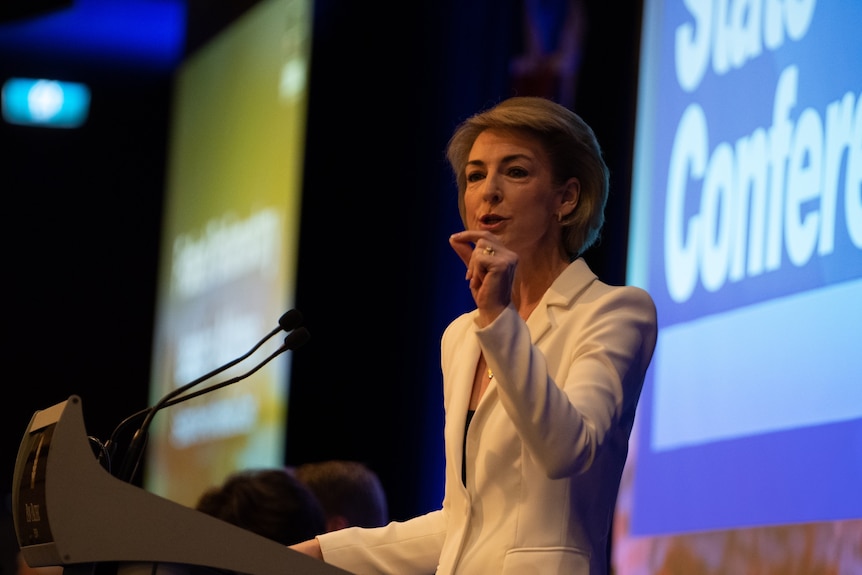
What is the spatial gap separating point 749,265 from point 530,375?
1.43 metres

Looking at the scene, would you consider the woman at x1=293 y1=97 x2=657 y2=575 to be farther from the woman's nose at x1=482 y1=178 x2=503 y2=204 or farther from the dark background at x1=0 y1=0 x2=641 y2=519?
the dark background at x1=0 y1=0 x2=641 y2=519

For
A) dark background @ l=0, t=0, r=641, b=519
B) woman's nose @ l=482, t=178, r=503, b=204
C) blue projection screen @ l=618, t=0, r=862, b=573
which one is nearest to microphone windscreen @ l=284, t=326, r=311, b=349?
woman's nose @ l=482, t=178, r=503, b=204

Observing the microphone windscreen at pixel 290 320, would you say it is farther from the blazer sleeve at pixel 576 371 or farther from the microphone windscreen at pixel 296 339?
the blazer sleeve at pixel 576 371

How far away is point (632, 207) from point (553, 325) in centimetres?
169

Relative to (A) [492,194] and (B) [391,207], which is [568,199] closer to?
(A) [492,194]

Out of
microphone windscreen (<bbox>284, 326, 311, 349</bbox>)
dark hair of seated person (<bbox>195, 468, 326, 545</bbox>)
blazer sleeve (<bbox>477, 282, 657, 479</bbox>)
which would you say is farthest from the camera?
dark hair of seated person (<bbox>195, 468, 326, 545</bbox>)

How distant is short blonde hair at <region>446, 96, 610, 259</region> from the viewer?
2.14m

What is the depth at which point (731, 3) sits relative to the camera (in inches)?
127

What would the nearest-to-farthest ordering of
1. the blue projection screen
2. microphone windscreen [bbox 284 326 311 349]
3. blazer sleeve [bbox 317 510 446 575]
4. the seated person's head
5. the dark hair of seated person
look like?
microphone windscreen [bbox 284 326 311 349] → blazer sleeve [bbox 317 510 446 575] → the blue projection screen → the dark hair of seated person → the seated person's head

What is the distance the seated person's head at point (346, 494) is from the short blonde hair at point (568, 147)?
6.29ft

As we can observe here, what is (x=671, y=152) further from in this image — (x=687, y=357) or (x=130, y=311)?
(x=130, y=311)

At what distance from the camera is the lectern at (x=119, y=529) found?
4.98ft

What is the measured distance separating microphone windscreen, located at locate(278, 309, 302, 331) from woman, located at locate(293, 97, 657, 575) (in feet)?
0.92

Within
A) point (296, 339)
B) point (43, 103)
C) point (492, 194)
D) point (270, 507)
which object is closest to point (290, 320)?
point (296, 339)
